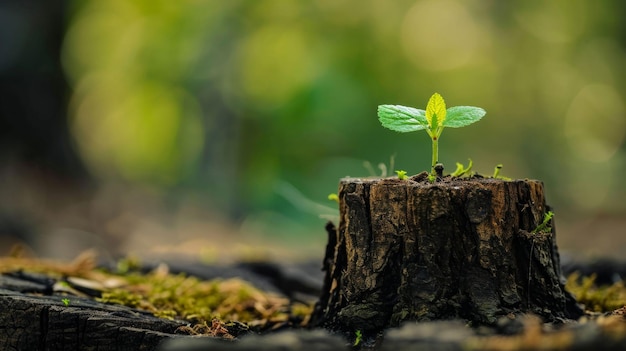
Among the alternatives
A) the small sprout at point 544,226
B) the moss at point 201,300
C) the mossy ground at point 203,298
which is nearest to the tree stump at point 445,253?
the small sprout at point 544,226

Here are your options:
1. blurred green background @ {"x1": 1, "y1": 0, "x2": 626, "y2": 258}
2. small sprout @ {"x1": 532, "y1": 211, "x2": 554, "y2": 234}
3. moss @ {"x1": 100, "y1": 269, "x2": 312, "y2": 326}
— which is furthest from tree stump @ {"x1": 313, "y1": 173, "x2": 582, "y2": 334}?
blurred green background @ {"x1": 1, "y1": 0, "x2": 626, "y2": 258}

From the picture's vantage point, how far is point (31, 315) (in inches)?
87.4

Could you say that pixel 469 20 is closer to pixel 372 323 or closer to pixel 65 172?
pixel 65 172

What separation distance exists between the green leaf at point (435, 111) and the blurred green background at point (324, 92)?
806 centimetres

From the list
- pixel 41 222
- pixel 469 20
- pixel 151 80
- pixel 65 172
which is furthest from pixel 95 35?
pixel 469 20

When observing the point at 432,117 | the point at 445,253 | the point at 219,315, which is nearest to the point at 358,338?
the point at 445,253

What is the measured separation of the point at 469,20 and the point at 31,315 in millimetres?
12916

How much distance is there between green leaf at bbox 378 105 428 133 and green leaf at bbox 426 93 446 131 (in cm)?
4

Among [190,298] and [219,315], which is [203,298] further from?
[219,315]

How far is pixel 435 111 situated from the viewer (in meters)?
2.26

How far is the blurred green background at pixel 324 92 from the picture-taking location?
36.2 feet

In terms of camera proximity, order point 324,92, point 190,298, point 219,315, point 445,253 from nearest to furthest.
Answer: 1. point 445,253
2. point 219,315
3. point 190,298
4. point 324,92

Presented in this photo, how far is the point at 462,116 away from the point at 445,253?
0.52m

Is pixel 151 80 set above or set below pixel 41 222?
above
